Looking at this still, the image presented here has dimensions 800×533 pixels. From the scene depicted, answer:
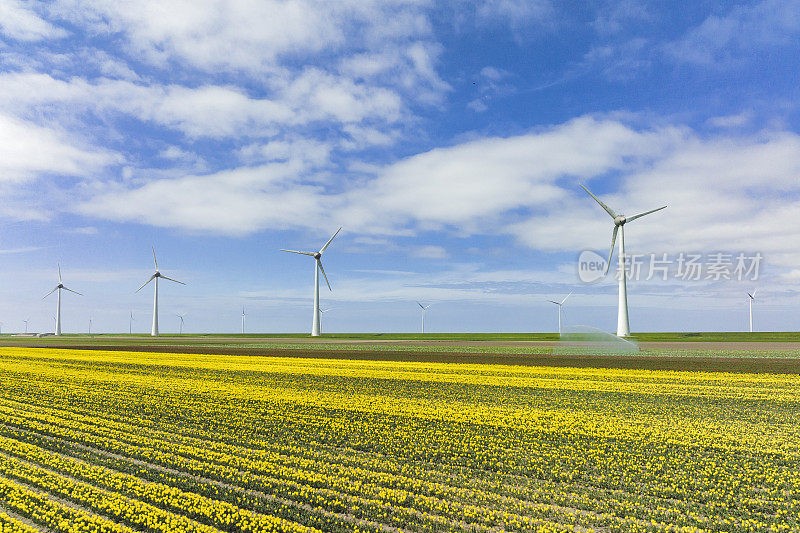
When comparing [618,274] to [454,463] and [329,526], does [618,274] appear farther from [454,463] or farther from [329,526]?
[329,526]

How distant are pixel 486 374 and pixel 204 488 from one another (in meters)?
29.0

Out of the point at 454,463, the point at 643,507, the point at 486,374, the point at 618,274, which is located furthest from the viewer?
the point at 618,274

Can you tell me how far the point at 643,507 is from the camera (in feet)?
36.3

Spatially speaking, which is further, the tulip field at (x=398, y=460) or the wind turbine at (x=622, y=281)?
the wind turbine at (x=622, y=281)

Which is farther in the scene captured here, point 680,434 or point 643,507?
point 680,434

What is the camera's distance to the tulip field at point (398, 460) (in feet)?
34.3

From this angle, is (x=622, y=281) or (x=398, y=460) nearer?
(x=398, y=460)

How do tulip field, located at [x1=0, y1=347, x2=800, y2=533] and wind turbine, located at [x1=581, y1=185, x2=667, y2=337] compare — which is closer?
tulip field, located at [x1=0, y1=347, x2=800, y2=533]

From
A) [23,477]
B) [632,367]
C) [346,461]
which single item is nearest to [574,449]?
[346,461]

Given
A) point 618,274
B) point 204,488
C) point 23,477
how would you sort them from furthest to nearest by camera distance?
point 618,274 < point 23,477 < point 204,488

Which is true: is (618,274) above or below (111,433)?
above

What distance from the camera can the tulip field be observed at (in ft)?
34.3

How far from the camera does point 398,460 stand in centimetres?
1430

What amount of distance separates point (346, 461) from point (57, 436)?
1049cm
